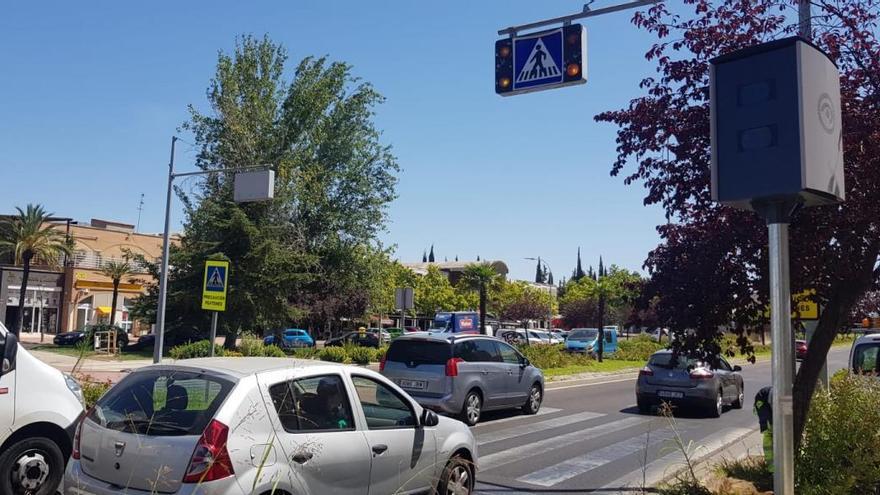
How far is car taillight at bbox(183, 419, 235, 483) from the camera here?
14.7ft

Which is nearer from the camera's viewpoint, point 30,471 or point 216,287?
point 30,471

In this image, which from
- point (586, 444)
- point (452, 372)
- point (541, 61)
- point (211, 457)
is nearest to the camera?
point (211, 457)

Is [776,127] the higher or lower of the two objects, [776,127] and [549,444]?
the higher

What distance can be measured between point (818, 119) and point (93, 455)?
18.0 feet

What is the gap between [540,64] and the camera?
29.6 feet

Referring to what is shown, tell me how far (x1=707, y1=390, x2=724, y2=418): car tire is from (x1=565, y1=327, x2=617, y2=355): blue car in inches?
850

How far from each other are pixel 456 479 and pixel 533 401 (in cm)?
896

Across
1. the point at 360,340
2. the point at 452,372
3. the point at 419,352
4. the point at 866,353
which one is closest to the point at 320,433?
the point at 452,372

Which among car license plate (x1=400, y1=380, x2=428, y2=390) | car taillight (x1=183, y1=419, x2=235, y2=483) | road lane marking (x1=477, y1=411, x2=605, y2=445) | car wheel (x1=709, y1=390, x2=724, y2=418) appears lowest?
road lane marking (x1=477, y1=411, x2=605, y2=445)

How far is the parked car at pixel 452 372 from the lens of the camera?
42.3 ft

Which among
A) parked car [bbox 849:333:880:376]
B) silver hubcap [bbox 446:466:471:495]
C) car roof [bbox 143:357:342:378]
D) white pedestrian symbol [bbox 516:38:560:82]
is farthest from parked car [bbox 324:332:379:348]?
car roof [bbox 143:357:342:378]

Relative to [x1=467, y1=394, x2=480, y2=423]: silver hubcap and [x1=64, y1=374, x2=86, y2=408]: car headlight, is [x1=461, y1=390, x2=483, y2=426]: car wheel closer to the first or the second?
[x1=467, y1=394, x2=480, y2=423]: silver hubcap

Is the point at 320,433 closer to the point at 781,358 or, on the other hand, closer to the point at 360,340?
the point at 781,358

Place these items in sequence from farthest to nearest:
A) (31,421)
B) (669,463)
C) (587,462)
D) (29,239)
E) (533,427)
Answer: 1. (29,239)
2. (533,427)
3. (587,462)
4. (669,463)
5. (31,421)
